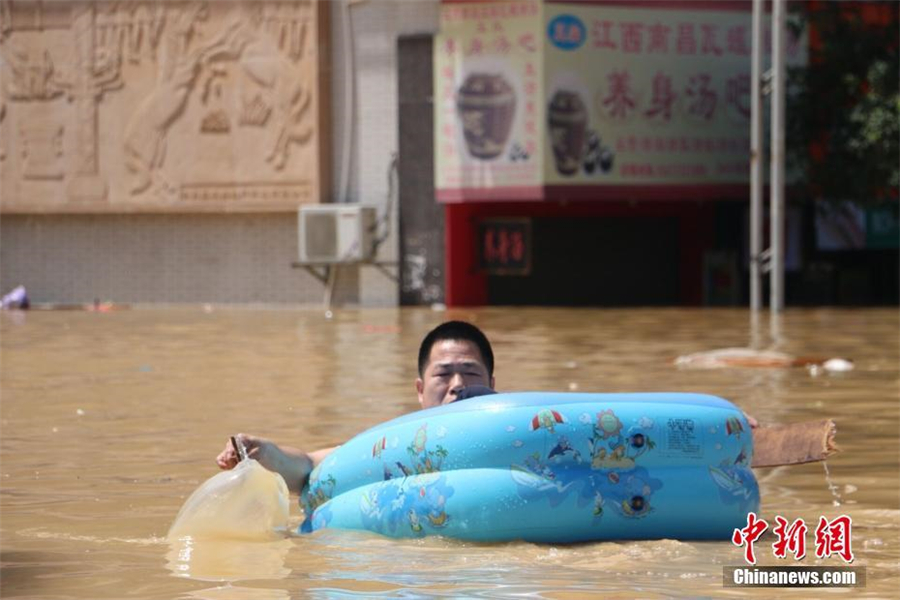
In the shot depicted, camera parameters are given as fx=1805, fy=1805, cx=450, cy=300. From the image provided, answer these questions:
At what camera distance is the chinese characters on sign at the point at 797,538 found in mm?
5879

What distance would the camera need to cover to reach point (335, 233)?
2966 cm

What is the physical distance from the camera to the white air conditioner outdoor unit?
97.0 ft

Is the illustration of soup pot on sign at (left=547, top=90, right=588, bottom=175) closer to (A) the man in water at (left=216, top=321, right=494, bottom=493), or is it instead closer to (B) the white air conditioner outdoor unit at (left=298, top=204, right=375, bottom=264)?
(B) the white air conditioner outdoor unit at (left=298, top=204, right=375, bottom=264)

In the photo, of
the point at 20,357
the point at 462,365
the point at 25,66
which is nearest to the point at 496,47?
the point at 25,66

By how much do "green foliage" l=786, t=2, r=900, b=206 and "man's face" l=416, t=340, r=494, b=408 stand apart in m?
21.6

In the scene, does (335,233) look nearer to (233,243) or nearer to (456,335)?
(233,243)

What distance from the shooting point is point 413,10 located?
96.9 feet

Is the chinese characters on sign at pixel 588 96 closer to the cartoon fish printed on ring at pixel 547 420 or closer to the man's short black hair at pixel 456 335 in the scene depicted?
the man's short black hair at pixel 456 335

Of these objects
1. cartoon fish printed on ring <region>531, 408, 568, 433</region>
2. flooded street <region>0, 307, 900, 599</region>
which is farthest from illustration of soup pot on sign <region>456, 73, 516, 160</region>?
cartoon fish printed on ring <region>531, 408, 568, 433</region>

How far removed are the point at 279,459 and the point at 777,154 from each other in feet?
62.3

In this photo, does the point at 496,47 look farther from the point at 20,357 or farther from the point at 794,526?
the point at 794,526

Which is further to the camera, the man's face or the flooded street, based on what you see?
the man's face

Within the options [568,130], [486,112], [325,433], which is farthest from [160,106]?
[325,433]

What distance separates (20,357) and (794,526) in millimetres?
11373
